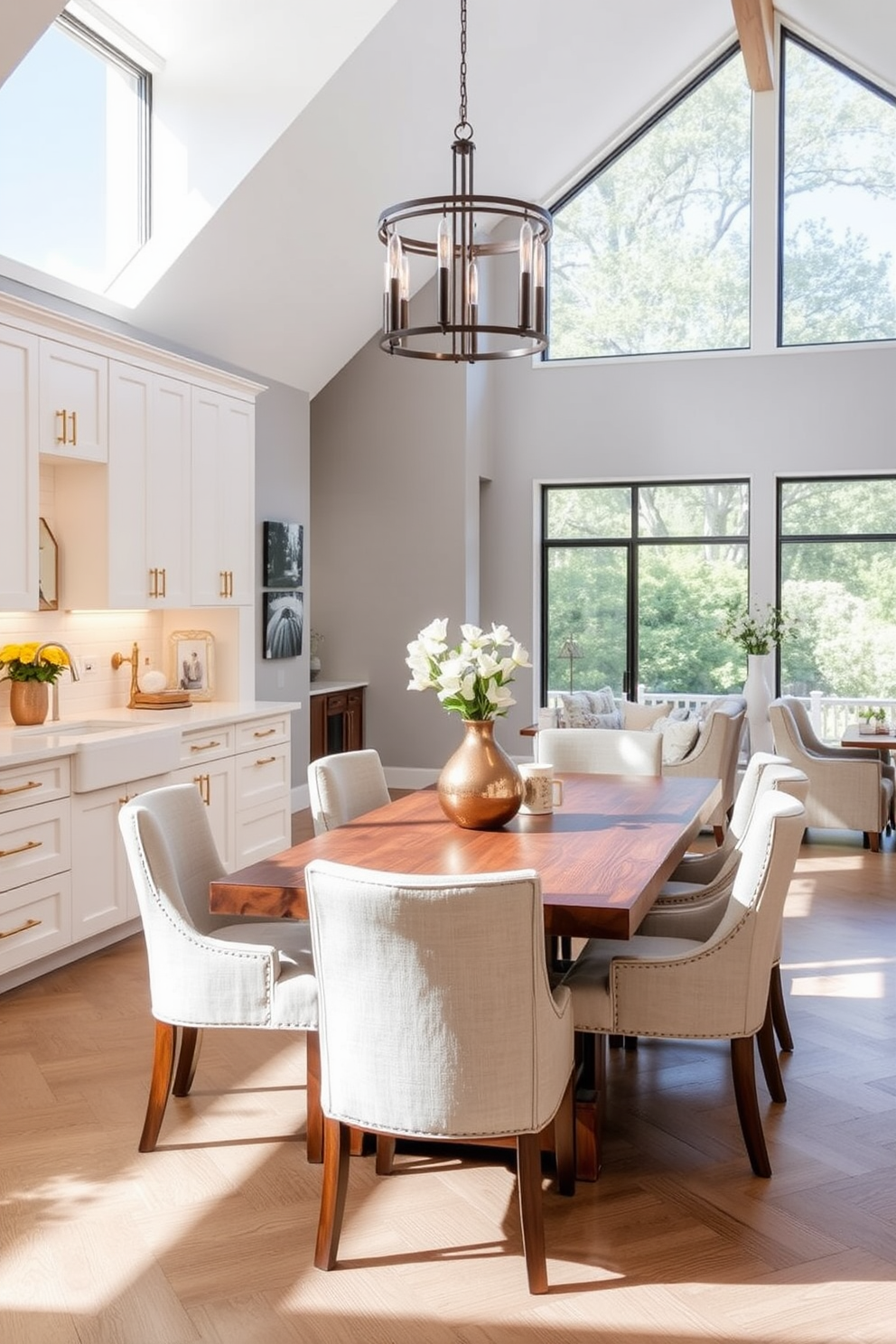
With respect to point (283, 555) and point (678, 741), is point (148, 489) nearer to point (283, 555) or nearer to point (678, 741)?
point (283, 555)

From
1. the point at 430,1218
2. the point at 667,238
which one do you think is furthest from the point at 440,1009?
the point at 667,238

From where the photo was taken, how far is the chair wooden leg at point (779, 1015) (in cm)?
364

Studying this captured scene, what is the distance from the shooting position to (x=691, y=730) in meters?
6.96

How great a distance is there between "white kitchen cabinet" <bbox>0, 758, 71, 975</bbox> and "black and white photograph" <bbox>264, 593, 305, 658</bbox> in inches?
134

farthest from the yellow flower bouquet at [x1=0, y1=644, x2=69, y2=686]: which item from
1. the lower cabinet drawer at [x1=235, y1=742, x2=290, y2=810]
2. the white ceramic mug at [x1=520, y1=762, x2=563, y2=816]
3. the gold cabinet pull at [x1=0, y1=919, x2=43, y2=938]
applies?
the white ceramic mug at [x1=520, y1=762, x2=563, y2=816]

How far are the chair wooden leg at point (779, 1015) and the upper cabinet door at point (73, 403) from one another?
3406mm

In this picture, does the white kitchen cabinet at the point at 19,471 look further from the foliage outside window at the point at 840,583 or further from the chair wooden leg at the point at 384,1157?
the foliage outside window at the point at 840,583

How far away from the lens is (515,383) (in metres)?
9.65

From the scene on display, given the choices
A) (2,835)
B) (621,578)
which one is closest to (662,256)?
(621,578)

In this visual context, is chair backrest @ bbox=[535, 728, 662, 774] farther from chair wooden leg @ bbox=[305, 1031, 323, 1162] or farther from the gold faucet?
the gold faucet

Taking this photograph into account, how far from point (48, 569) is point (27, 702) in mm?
687

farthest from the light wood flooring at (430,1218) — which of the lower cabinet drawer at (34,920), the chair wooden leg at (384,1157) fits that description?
the lower cabinet drawer at (34,920)

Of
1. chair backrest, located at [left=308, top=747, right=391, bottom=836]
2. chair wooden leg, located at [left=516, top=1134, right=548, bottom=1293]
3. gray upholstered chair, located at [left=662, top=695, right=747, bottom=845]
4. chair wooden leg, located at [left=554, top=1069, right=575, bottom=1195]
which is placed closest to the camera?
chair wooden leg, located at [left=516, top=1134, right=548, bottom=1293]

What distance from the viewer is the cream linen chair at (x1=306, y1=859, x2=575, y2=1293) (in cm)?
224
